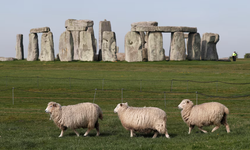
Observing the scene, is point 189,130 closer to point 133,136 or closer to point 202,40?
point 133,136

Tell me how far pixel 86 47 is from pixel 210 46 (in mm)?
18156

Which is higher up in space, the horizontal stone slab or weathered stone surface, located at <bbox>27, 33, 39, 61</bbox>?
the horizontal stone slab

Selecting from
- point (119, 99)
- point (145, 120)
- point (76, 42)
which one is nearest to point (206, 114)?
point (145, 120)

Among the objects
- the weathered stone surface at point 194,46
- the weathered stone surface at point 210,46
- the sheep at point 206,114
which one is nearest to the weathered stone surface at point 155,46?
the weathered stone surface at point 194,46

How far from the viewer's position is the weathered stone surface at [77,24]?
55.2 metres

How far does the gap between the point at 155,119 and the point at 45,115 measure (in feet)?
25.8

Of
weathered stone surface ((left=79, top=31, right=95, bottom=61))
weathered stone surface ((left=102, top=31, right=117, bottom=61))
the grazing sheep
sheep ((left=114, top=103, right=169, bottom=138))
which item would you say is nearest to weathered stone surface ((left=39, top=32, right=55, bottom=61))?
weathered stone surface ((left=79, top=31, right=95, bottom=61))

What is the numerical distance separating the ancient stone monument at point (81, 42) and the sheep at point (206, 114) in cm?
3939

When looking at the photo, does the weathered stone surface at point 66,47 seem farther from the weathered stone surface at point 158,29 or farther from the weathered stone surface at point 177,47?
the weathered stone surface at point 177,47

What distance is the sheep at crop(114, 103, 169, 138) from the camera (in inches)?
489

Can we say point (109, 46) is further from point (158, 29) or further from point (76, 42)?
point (158, 29)

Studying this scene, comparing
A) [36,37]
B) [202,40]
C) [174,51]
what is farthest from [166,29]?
[36,37]

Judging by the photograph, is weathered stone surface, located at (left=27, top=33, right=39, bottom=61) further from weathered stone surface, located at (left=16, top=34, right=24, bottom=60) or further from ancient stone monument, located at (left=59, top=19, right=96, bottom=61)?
weathered stone surface, located at (left=16, top=34, right=24, bottom=60)

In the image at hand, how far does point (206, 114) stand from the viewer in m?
13.2
